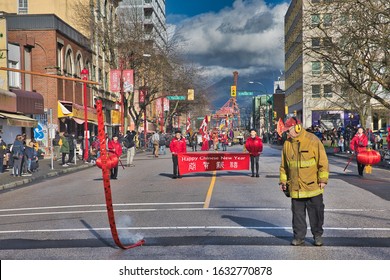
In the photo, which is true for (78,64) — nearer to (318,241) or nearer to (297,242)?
(297,242)

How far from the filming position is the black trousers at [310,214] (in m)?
7.85

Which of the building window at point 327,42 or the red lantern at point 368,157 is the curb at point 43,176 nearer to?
the red lantern at point 368,157

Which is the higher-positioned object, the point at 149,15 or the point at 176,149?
the point at 149,15

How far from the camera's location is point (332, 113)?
77625mm

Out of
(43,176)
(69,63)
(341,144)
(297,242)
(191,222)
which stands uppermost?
(69,63)

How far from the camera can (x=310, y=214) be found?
7930mm

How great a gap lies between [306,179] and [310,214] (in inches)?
20.3

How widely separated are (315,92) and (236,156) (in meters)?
56.4

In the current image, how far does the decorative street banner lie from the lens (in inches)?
814

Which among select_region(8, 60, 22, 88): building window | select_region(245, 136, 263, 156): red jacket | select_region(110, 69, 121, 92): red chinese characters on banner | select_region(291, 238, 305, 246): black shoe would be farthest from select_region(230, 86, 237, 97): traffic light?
select_region(291, 238, 305, 246): black shoe

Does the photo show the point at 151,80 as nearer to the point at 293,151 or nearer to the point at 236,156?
the point at 236,156

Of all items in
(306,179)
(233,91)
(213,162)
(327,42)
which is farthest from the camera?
(233,91)

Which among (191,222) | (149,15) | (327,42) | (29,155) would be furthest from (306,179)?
(149,15)

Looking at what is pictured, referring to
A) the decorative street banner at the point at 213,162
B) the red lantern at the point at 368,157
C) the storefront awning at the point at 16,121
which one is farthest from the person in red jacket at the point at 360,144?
the storefront awning at the point at 16,121
